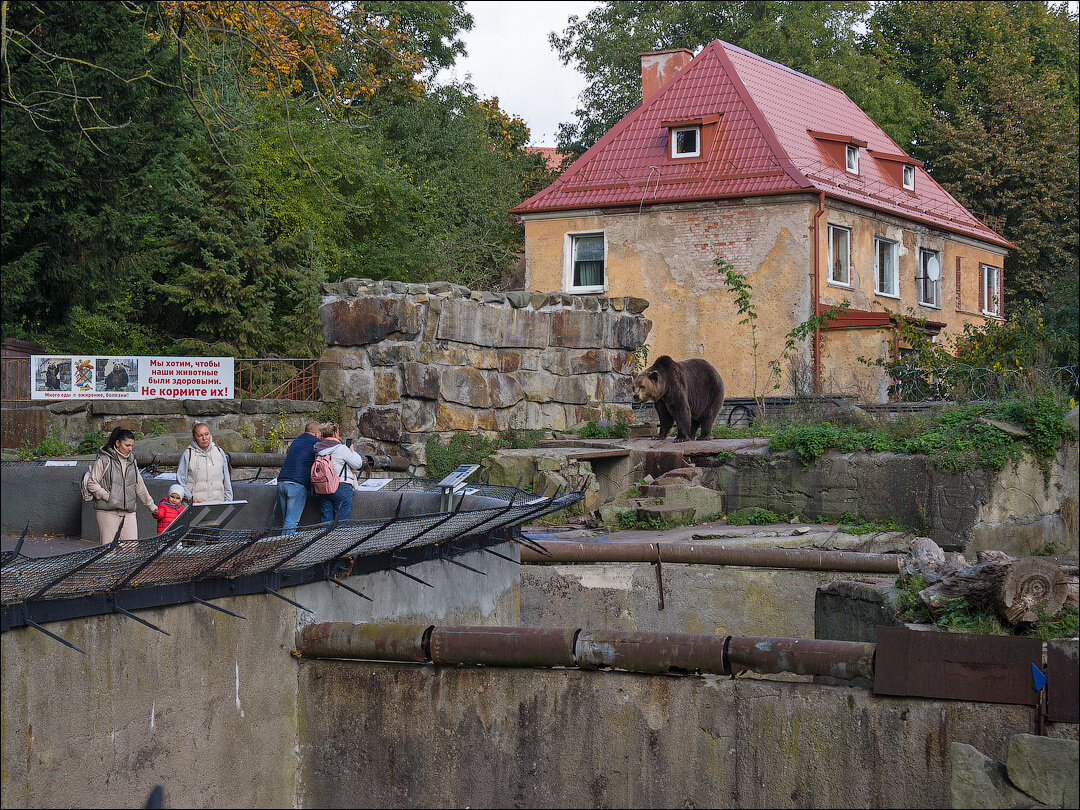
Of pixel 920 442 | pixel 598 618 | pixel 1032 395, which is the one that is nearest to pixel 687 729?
pixel 598 618

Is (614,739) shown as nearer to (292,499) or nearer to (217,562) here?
(217,562)

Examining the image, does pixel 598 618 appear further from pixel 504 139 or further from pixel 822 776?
pixel 504 139

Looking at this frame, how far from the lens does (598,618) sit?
30.9 feet

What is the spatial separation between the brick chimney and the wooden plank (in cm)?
2523

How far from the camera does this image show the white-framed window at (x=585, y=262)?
25000 millimetres

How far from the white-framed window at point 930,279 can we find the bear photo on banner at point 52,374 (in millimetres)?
19444

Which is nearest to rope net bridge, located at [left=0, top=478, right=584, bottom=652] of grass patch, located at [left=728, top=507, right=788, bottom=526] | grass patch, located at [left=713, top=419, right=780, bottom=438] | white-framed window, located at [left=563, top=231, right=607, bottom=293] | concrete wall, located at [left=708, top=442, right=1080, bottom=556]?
grass patch, located at [left=728, top=507, right=788, bottom=526]

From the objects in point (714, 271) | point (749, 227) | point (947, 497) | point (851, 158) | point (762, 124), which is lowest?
point (947, 497)

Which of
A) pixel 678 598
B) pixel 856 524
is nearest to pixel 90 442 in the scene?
pixel 678 598

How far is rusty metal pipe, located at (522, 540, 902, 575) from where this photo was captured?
879cm

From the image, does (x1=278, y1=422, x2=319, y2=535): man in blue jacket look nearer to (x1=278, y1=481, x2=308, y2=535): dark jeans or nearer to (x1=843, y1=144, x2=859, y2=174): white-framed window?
(x1=278, y1=481, x2=308, y2=535): dark jeans

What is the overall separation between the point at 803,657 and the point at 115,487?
17.2 feet

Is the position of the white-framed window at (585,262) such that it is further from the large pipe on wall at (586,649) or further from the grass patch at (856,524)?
the large pipe on wall at (586,649)

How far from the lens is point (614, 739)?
5164mm
